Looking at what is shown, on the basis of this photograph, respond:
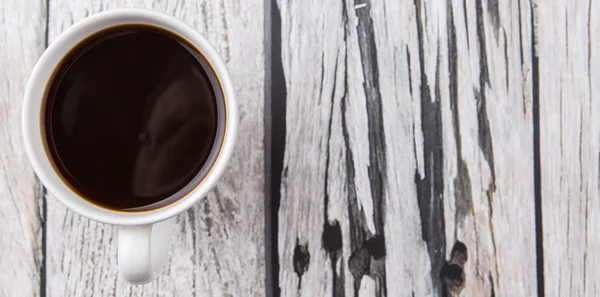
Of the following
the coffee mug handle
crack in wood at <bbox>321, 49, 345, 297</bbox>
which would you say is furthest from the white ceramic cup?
crack in wood at <bbox>321, 49, 345, 297</bbox>

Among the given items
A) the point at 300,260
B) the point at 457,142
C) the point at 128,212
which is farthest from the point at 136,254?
the point at 457,142

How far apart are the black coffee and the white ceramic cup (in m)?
0.03

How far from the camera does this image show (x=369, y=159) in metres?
0.48

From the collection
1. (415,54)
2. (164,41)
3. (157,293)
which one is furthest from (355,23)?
(157,293)

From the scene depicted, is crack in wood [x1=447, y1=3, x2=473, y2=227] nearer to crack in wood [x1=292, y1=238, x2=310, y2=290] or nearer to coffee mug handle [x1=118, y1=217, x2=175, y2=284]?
crack in wood [x1=292, y1=238, x2=310, y2=290]

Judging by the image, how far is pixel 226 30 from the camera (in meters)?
0.47

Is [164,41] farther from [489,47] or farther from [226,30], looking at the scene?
[489,47]

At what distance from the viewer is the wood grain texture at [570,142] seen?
1.60ft

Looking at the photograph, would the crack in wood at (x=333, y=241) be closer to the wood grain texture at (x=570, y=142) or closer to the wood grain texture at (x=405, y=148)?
the wood grain texture at (x=405, y=148)

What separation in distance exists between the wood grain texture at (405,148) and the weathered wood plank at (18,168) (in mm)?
194

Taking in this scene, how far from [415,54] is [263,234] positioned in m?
0.19

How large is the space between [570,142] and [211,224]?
0.30m

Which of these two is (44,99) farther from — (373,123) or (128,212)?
(373,123)

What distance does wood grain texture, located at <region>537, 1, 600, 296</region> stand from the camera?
488 millimetres
